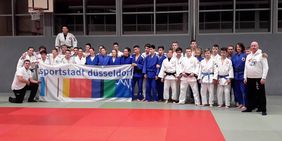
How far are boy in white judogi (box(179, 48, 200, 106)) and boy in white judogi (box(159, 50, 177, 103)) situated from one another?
272 mm

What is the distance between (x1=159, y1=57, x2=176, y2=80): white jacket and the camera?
38.0ft

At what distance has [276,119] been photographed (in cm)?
898

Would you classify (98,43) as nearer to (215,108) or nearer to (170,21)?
(170,21)

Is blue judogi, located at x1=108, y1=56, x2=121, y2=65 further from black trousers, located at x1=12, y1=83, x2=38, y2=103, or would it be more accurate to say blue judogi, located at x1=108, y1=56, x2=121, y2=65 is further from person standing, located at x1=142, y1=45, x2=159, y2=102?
black trousers, located at x1=12, y1=83, x2=38, y2=103

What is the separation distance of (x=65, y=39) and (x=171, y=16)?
430 cm

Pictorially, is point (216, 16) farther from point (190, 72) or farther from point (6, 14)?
point (6, 14)

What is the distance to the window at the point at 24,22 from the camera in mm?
15284

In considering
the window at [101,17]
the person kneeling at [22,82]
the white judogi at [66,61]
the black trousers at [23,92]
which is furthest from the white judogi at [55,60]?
the window at [101,17]

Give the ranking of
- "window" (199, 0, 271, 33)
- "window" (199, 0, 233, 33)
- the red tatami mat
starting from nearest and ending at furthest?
the red tatami mat < "window" (199, 0, 271, 33) < "window" (199, 0, 233, 33)

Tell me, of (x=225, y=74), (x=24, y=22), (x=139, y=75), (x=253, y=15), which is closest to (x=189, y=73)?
Result: (x=225, y=74)

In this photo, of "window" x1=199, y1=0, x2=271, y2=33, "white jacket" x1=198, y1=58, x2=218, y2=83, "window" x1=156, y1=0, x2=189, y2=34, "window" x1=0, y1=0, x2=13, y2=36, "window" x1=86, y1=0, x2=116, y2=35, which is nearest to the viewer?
"white jacket" x1=198, y1=58, x2=218, y2=83

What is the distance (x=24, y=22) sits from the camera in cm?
1541

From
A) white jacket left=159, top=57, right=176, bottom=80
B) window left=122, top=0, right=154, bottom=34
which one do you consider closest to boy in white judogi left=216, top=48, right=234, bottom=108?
white jacket left=159, top=57, right=176, bottom=80

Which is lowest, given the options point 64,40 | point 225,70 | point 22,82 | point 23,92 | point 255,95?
point 23,92
